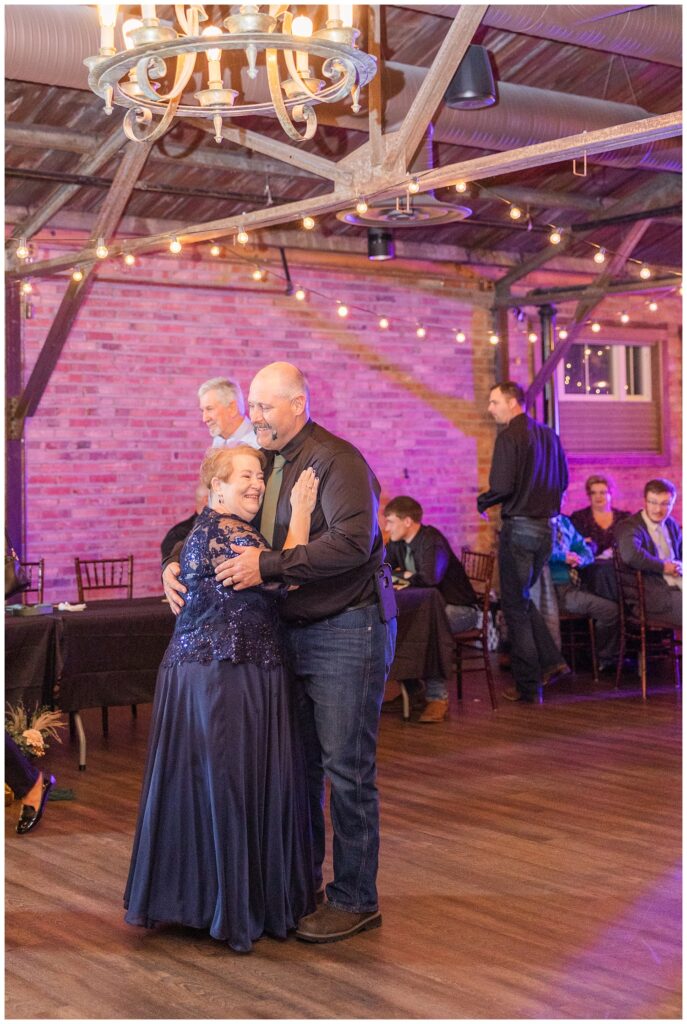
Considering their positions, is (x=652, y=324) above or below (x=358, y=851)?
above

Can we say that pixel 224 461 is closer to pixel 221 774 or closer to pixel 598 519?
pixel 221 774

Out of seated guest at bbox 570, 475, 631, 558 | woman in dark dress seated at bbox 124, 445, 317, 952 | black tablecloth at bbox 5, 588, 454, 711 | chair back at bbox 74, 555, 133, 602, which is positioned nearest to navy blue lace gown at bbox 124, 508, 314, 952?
woman in dark dress seated at bbox 124, 445, 317, 952

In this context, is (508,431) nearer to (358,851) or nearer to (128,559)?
(128,559)

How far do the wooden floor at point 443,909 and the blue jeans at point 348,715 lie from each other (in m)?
0.20

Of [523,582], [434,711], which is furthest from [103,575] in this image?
[523,582]

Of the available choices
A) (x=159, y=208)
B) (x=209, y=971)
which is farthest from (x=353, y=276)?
(x=209, y=971)

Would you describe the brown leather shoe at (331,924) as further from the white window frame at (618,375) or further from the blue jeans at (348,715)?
the white window frame at (618,375)

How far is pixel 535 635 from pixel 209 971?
188 inches

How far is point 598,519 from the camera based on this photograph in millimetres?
9516

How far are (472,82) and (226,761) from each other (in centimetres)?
414

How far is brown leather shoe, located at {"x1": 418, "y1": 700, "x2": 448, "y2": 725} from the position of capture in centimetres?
717

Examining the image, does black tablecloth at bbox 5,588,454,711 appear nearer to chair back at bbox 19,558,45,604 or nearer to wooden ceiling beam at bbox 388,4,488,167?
chair back at bbox 19,558,45,604

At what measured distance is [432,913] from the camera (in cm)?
404

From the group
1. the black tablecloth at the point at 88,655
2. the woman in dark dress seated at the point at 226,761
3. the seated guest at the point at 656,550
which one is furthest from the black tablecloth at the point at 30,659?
the seated guest at the point at 656,550
